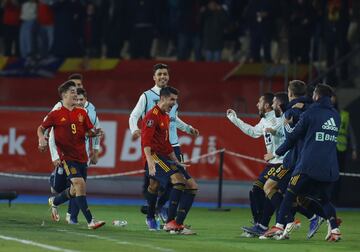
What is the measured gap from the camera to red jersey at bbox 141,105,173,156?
752 inches

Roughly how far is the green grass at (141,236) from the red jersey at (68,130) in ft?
3.78

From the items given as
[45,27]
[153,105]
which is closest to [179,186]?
[153,105]

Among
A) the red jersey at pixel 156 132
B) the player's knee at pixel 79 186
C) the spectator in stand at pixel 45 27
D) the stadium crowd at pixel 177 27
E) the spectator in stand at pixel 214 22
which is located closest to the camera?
the red jersey at pixel 156 132

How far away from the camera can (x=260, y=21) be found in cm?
3159

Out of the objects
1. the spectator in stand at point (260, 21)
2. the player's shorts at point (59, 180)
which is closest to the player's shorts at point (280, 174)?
the player's shorts at point (59, 180)

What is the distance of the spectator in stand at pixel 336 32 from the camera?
3061 centimetres

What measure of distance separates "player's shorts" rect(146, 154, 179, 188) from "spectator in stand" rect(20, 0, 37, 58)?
47.0 feet

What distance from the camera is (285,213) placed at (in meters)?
18.5

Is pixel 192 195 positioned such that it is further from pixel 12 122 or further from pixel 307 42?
pixel 307 42

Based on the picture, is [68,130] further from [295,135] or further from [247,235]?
[295,135]

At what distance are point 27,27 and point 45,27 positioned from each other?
566 mm

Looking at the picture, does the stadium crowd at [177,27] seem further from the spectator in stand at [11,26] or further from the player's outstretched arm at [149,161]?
the player's outstretched arm at [149,161]

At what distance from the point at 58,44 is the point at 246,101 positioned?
16.7 ft

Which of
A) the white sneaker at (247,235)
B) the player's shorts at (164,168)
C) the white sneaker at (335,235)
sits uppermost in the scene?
the player's shorts at (164,168)
